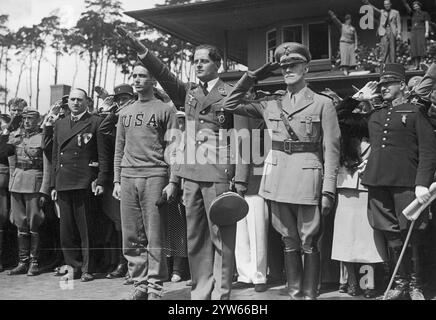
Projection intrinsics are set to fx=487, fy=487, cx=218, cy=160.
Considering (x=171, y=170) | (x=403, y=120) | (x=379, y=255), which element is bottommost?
(x=379, y=255)

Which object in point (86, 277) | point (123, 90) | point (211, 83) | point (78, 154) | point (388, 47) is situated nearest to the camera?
point (211, 83)

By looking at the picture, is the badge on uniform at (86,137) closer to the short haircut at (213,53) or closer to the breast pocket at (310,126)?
the short haircut at (213,53)

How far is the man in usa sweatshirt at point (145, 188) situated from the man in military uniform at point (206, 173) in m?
0.28

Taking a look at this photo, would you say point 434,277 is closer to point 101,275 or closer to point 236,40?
point 101,275

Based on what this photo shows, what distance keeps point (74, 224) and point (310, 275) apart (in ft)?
9.34

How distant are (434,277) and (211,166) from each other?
2.48 meters

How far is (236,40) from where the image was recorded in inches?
834

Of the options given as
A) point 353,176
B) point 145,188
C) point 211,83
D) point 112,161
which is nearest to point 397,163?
point 353,176

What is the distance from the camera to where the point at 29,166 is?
5977 mm

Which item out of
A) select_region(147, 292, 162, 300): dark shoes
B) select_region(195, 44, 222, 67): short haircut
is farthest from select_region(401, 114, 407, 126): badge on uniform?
select_region(147, 292, 162, 300): dark shoes

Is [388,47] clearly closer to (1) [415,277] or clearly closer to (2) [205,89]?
(1) [415,277]
